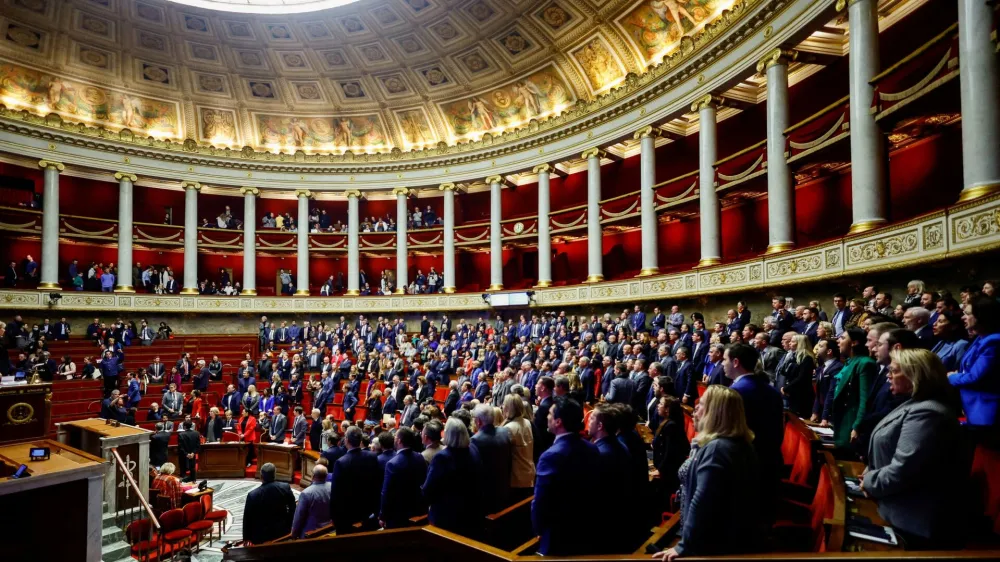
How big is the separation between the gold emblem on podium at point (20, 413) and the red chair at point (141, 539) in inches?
85.2

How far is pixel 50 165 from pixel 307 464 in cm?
1836

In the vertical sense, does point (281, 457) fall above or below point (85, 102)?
below

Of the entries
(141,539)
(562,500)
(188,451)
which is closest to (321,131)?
(188,451)

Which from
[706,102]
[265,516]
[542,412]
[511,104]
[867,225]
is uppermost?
[511,104]

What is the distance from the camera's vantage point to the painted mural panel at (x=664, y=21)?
50.3 feet

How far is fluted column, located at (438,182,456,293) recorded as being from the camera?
77.3 feet

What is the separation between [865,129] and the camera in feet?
33.5

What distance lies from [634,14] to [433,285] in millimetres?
13165

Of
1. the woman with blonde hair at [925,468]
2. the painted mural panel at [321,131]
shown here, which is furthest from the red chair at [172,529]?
the painted mural panel at [321,131]

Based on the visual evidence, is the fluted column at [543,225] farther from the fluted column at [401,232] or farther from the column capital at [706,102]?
the column capital at [706,102]

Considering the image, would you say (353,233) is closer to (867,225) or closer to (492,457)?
(867,225)

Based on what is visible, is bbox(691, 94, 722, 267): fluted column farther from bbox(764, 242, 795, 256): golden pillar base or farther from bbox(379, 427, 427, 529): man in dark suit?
bbox(379, 427, 427, 529): man in dark suit

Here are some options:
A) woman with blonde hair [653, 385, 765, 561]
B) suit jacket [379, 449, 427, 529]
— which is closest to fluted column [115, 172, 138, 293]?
suit jacket [379, 449, 427, 529]

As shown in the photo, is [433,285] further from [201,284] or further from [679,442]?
[679,442]
